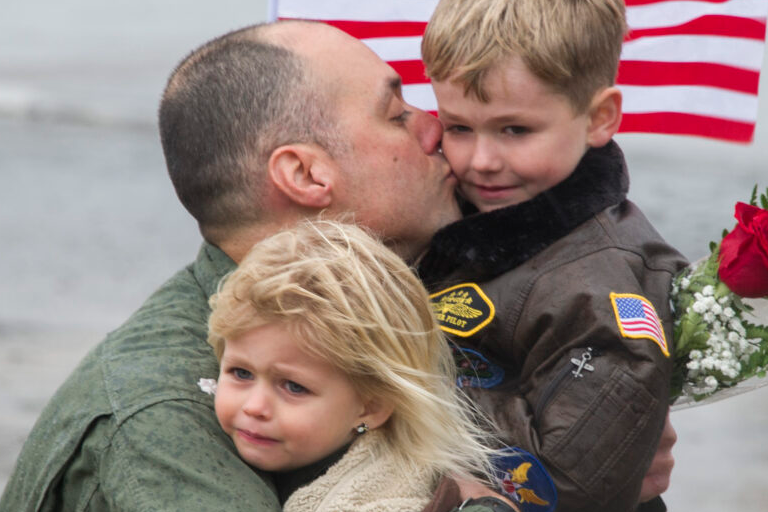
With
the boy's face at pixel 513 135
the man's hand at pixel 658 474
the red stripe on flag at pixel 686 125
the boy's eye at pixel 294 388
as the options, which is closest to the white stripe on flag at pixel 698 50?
the red stripe on flag at pixel 686 125

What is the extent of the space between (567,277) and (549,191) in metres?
0.29

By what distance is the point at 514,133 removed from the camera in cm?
324

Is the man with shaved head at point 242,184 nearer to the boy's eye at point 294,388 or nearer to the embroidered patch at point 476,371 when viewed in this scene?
the boy's eye at point 294,388

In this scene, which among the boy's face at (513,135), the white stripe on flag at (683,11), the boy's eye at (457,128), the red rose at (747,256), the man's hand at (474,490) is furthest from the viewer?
the white stripe on flag at (683,11)

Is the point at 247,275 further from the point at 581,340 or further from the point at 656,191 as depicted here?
the point at 656,191

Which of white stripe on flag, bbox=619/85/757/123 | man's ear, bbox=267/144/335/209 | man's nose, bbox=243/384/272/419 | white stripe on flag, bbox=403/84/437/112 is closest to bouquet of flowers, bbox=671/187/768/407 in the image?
man's ear, bbox=267/144/335/209

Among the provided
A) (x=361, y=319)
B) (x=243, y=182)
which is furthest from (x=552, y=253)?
(x=243, y=182)

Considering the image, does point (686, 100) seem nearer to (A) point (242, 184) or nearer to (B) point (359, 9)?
(B) point (359, 9)

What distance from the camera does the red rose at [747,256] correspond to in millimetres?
2945

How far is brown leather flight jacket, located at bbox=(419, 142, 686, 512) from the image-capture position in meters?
2.86

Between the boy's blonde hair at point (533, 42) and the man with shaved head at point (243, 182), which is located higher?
the boy's blonde hair at point (533, 42)

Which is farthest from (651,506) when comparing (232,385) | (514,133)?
(232,385)

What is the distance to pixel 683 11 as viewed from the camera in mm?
4289

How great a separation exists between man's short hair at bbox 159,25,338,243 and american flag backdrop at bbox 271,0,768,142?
1.14 meters
